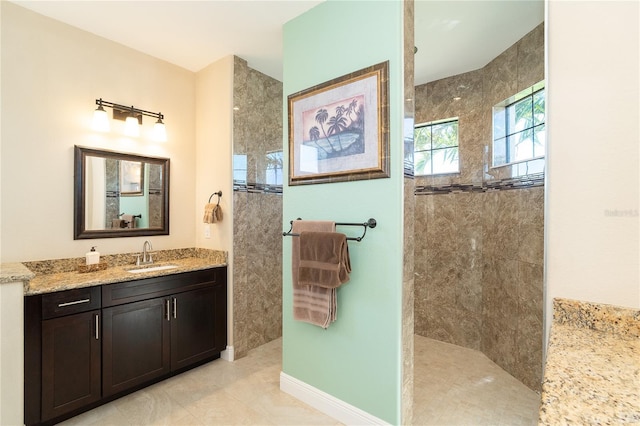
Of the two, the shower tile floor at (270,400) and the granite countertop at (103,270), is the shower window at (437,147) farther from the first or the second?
the granite countertop at (103,270)

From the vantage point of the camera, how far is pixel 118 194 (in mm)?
2605

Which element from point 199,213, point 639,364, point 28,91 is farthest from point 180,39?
point 639,364

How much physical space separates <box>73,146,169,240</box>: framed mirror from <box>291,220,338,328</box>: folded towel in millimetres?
1549

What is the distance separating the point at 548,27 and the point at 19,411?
3.26m

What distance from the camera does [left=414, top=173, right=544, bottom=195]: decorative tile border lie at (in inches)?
90.5

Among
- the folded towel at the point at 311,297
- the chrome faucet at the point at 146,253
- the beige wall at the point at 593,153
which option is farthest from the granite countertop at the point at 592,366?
the chrome faucet at the point at 146,253

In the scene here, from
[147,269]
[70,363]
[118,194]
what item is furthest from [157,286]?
[118,194]

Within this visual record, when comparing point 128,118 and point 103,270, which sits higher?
point 128,118

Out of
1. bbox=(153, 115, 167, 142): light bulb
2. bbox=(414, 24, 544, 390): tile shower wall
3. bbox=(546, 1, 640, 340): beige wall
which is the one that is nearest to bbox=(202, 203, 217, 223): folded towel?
bbox=(153, 115, 167, 142): light bulb

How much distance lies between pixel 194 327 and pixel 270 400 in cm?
92

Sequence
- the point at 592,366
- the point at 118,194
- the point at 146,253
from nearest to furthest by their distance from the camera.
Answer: the point at 592,366
the point at 118,194
the point at 146,253

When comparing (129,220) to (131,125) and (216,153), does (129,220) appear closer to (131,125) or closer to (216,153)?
(131,125)

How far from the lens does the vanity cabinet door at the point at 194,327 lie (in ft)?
8.04

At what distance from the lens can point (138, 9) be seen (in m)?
2.16
